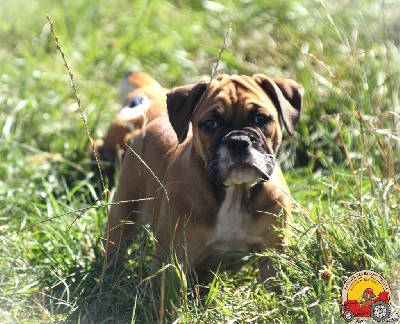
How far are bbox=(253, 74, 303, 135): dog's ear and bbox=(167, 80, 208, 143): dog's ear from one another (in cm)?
37

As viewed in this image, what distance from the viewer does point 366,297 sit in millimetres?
5055

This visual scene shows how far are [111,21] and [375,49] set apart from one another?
10.6 ft

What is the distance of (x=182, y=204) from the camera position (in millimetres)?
5641

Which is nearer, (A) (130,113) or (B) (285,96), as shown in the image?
(B) (285,96)

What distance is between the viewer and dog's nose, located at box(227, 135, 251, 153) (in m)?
5.34

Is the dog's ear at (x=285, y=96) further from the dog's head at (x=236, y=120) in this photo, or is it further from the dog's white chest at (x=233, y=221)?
the dog's white chest at (x=233, y=221)

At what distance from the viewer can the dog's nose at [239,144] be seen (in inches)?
210

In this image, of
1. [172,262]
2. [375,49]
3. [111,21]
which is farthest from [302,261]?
[111,21]

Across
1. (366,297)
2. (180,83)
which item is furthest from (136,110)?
(366,297)

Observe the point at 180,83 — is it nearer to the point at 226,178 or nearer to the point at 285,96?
the point at 285,96

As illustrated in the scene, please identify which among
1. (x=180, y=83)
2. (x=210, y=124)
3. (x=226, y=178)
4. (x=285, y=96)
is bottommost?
(x=180, y=83)

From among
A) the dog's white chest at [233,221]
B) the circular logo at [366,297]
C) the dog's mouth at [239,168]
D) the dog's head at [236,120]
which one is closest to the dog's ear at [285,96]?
the dog's head at [236,120]

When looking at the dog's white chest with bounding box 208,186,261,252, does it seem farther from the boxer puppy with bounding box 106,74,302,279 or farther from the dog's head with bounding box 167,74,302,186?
the dog's head with bounding box 167,74,302,186

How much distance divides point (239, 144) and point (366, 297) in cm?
109
